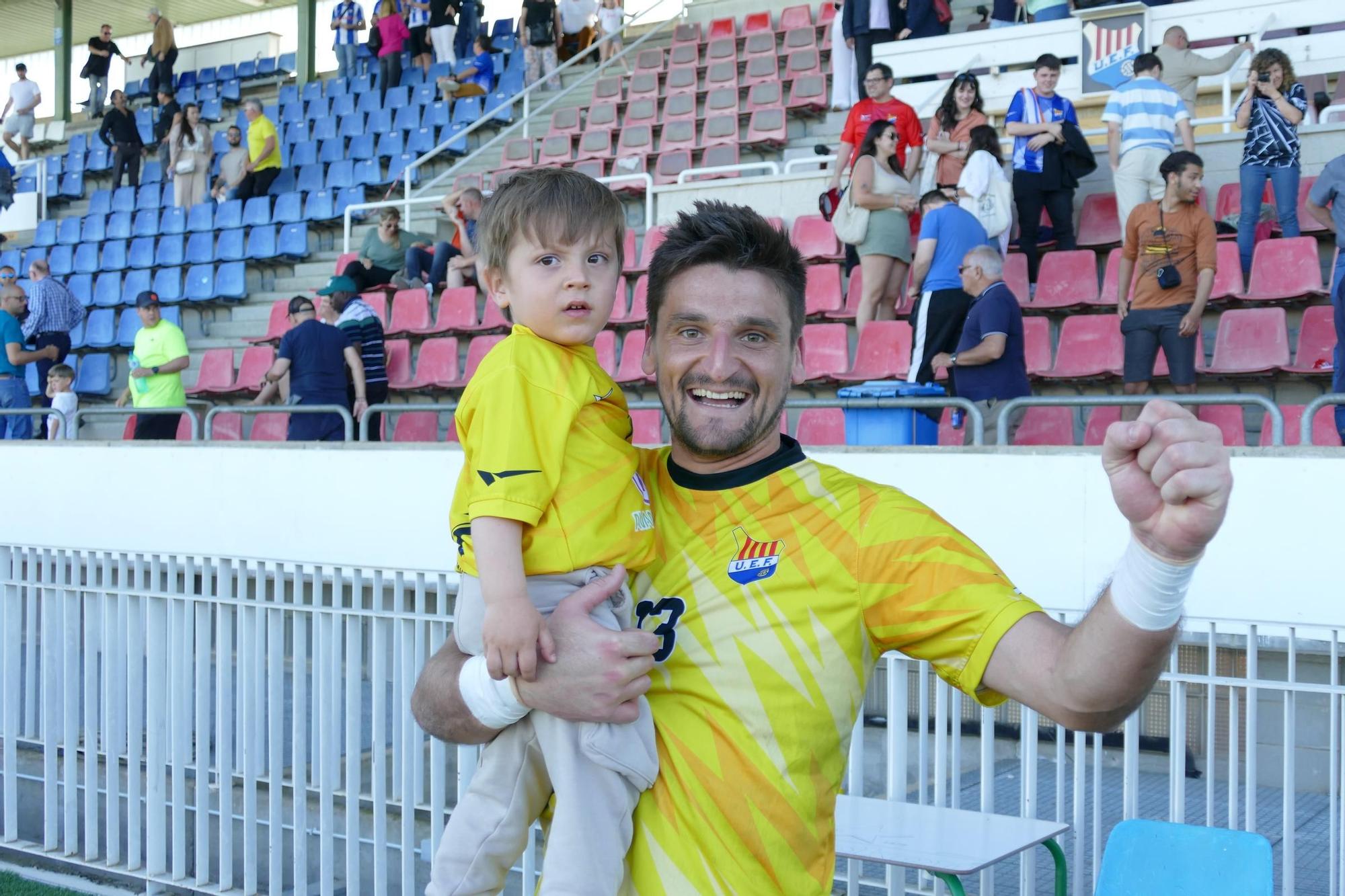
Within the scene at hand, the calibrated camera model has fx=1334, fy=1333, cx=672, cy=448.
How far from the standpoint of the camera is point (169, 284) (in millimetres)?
13258

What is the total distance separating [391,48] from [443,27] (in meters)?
0.91

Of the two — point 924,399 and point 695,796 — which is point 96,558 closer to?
point 924,399

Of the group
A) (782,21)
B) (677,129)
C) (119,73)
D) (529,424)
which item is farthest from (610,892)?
(119,73)

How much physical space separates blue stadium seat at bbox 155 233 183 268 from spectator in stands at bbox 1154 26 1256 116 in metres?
9.74

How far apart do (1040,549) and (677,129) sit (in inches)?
319

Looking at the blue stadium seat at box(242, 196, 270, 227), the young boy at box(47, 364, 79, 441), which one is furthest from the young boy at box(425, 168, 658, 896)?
the blue stadium seat at box(242, 196, 270, 227)

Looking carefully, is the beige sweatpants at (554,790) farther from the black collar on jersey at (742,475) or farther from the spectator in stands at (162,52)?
the spectator in stands at (162,52)

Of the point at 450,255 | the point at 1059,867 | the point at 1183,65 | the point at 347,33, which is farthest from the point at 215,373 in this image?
the point at 1059,867

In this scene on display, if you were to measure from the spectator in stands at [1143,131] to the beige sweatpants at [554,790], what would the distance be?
6.87m

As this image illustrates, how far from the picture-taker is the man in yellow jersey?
179 centimetres

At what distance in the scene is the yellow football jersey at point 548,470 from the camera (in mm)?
1948

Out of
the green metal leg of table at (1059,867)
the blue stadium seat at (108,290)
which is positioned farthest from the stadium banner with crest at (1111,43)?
the blue stadium seat at (108,290)

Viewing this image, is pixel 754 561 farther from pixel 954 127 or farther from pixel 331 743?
pixel 954 127

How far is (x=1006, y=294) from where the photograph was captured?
6.36 metres
